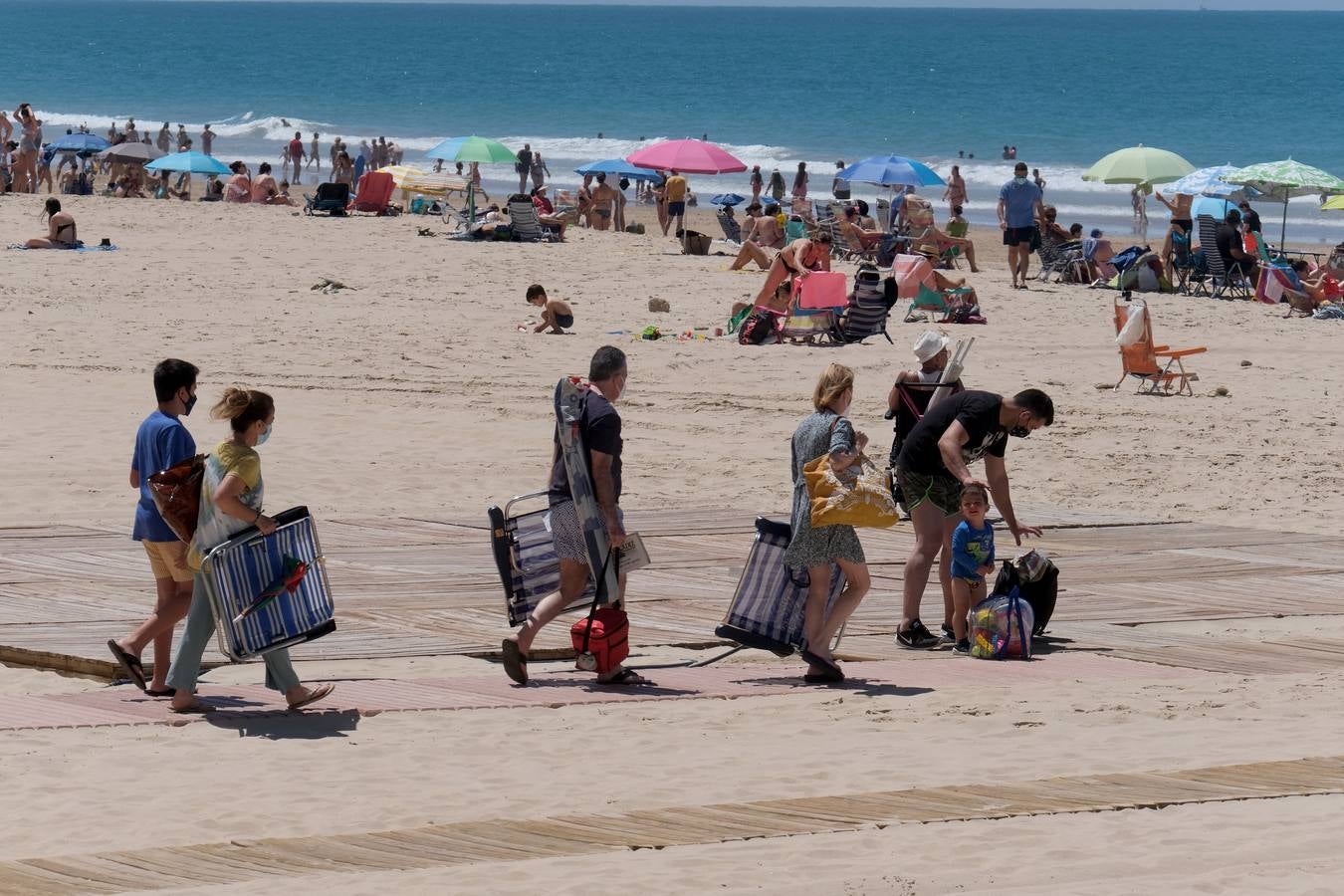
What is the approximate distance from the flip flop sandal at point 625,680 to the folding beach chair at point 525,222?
1888cm

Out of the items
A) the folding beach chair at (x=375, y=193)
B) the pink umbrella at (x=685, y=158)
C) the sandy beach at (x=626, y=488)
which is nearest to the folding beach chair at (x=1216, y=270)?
the sandy beach at (x=626, y=488)

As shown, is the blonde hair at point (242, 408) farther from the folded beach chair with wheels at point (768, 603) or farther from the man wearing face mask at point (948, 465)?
the man wearing face mask at point (948, 465)

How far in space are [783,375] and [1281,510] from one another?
5.47 m

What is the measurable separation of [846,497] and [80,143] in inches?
1138

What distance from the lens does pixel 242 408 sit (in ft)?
20.7

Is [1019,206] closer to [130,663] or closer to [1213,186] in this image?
[1213,186]

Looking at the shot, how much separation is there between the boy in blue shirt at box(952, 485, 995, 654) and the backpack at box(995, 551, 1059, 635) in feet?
0.30

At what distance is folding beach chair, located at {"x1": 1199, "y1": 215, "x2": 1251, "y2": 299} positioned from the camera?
880 inches

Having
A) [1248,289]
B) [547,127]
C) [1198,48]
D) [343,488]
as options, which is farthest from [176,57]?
[343,488]

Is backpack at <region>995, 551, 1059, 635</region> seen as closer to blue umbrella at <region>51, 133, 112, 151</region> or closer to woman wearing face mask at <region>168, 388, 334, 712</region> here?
woman wearing face mask at <region>168, 388, 334, 712</region>

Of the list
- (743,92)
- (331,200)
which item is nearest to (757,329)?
(331,200)

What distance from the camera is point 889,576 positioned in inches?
380

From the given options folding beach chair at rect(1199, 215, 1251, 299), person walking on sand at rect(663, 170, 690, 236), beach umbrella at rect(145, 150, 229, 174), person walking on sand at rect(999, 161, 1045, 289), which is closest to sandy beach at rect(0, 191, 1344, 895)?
person walking on sand at rect(999, 161, 1045, 289)

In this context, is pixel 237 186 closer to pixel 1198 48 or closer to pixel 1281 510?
pixel 1281 510
